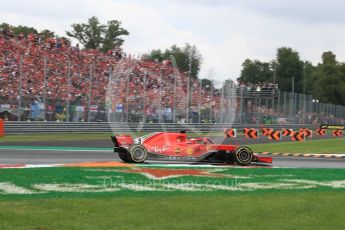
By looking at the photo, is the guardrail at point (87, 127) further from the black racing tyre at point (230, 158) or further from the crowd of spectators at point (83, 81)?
the black racing tyre at point (230, 158)

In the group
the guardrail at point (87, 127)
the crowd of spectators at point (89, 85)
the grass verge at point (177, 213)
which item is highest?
the crowd of spectators at point (89, 85)

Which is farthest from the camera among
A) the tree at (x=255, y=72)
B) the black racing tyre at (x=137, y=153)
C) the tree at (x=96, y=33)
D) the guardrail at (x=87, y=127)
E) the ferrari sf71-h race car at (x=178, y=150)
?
the tree at (x=255, y=72)

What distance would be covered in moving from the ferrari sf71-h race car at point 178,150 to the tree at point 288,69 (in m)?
109

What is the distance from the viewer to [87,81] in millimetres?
34375

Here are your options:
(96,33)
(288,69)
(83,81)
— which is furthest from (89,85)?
(288,69)

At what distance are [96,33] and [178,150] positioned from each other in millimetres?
78779

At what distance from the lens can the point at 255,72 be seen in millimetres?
122938

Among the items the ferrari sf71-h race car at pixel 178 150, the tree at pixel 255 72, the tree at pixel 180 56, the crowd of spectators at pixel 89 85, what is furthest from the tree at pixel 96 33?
the ferrari sf71-h race car at pixel 178 150

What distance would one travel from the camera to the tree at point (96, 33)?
93062 mm

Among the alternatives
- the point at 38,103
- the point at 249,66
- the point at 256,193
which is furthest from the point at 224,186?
the point at 249,66

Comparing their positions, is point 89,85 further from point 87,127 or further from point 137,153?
point 137,153

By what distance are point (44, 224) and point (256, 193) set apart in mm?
4386

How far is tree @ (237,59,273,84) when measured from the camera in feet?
398

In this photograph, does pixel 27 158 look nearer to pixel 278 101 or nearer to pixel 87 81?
pixel 87 81
